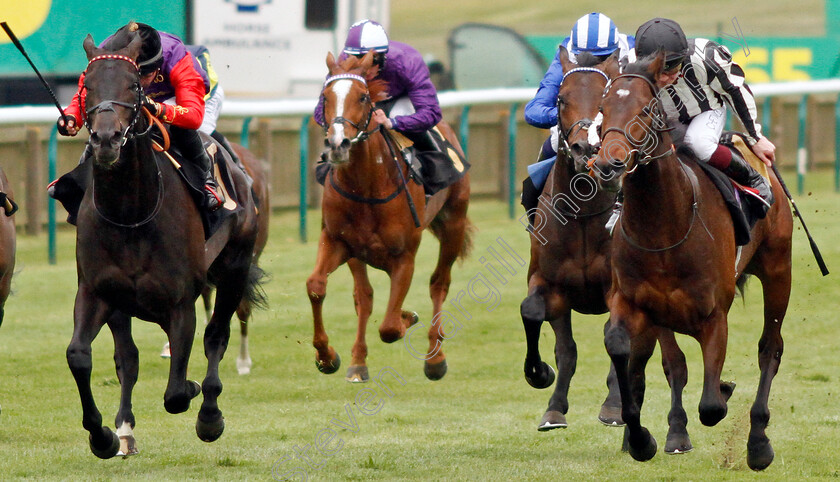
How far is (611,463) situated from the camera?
247 inches

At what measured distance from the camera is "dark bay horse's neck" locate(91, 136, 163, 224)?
550 centimetres

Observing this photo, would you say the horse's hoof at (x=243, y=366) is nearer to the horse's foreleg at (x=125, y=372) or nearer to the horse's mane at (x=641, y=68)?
the horse's foreleg at (x=125, y=372)

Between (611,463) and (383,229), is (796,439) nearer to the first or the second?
(611,463)

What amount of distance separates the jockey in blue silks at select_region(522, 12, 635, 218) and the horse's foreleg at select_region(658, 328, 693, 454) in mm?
1086

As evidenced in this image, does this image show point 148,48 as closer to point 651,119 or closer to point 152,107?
point 152,107

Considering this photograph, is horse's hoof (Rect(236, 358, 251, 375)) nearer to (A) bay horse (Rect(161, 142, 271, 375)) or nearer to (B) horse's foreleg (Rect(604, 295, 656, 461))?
(A) bay horse (Rect(161, 142, 271, 375))

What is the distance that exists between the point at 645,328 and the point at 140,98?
2.34 meters

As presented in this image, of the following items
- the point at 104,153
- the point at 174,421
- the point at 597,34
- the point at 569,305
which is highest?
the point at 597,34

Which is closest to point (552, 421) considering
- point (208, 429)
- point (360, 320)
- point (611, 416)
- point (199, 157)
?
point (611, 416)

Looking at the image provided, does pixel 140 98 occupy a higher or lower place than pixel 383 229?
higher

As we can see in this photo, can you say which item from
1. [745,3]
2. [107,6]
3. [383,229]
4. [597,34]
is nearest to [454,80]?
[107,6]

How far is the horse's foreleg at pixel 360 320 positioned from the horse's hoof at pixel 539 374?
66.6 inches

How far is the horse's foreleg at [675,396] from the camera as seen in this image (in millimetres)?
5992

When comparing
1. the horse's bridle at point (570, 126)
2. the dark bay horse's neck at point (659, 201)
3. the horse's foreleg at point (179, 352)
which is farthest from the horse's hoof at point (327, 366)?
the dark bay horse's neck at point (659, 201)
